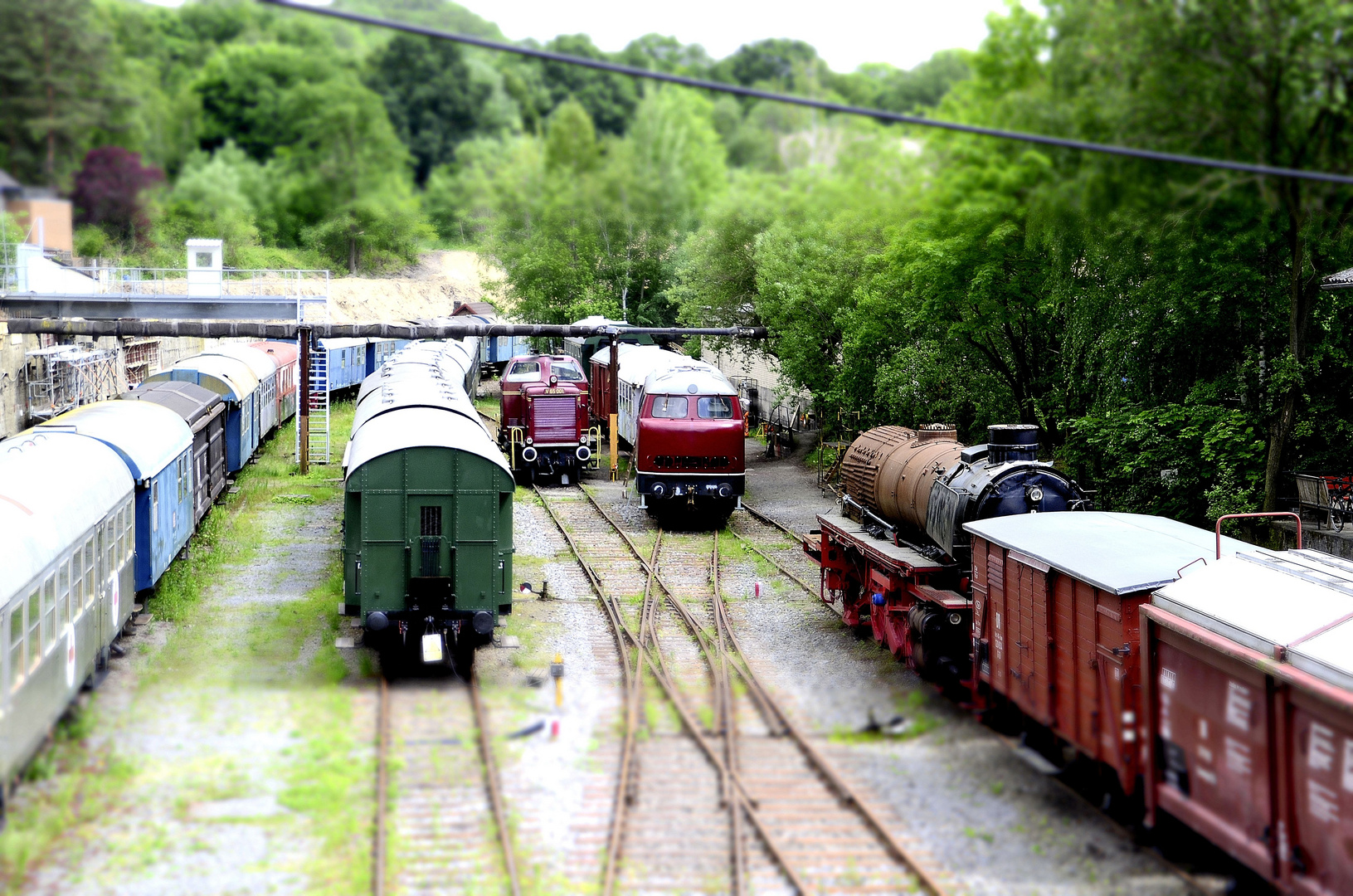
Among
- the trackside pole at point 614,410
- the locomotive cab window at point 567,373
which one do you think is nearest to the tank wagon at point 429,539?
the locomotive cab window at point 567,373

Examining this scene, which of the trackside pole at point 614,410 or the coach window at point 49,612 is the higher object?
the trackside pole at point 614,410

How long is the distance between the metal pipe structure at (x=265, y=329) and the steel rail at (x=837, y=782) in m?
15.5

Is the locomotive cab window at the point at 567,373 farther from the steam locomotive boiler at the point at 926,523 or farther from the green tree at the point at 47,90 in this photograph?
the green tree at the point at 47,90

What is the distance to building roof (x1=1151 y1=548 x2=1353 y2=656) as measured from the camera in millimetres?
8484

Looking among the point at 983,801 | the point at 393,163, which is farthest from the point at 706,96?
the point at 983,801

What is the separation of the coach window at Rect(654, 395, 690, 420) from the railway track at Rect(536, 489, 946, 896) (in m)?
8.07

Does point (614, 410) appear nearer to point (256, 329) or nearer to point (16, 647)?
point (256, 329)

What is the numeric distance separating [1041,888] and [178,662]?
36.8ft

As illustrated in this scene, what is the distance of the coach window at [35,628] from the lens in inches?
423

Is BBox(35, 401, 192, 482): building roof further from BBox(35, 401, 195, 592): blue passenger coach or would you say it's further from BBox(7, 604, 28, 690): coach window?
BBox(7, 604, 28, 690): coach window

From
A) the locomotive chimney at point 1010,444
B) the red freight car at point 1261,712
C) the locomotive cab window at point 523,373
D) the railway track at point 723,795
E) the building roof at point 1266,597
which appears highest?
the locomotive cab window at point 523,373

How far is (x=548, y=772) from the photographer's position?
1181 centimetres

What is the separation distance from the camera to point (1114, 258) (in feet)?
59.5

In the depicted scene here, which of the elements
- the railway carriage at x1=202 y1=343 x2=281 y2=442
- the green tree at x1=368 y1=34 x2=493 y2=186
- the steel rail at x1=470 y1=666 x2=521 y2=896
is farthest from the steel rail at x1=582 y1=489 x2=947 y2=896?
the railway carriage at x1=202 y1=343 x2=281 y2=442
